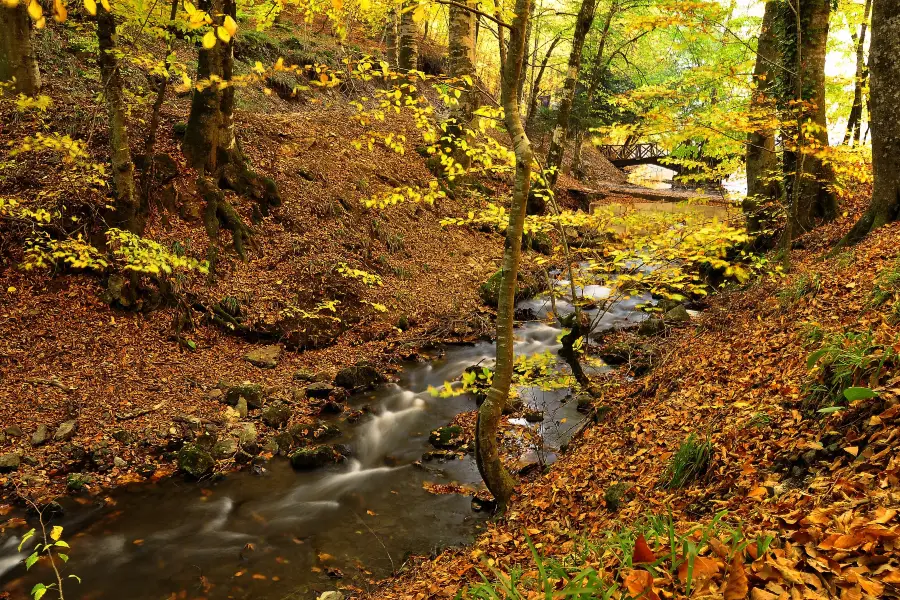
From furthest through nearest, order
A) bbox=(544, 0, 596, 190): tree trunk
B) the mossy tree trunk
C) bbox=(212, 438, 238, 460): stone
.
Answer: bbox=(544, 0, 596, 190): tree trunk, the mossy tree trunk, bbox=(212, 438, 238, 460): stone

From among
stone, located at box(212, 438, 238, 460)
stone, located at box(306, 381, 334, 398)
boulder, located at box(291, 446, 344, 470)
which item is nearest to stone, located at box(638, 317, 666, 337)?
stone, located at box(306, 381, 334, 398)

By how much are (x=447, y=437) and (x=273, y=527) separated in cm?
284

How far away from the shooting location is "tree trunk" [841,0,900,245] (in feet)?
22.0

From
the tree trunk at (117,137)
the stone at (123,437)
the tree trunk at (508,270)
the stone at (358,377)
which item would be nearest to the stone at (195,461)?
the stone at (123,437)

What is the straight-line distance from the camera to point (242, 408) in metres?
7.78

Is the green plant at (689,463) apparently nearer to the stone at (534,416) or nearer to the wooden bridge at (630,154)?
the stone at (534,416)

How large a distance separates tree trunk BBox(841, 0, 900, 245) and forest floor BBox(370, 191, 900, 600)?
0.68 metres

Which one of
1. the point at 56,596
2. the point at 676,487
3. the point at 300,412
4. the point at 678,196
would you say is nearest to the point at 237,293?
the point at 300,412

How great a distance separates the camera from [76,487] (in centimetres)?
610

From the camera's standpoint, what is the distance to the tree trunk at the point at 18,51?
8.85 meters

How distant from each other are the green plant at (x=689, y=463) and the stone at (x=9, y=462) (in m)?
7.12

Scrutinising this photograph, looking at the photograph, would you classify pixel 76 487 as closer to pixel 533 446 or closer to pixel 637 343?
pixel 533 446

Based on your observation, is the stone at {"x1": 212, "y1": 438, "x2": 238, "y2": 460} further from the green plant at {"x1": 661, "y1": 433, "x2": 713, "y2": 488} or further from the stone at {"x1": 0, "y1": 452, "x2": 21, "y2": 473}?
the green plant at {"x1": 661, "y1": 433, "x2": 713, "y2": 488}

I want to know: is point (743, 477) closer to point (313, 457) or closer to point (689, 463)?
point (689, 463)
